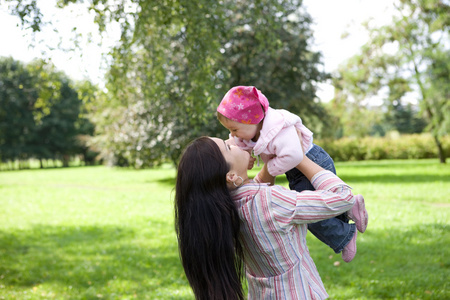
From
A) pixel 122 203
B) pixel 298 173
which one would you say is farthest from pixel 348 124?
pixel 298 173

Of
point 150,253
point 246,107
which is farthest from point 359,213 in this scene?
point 150,253

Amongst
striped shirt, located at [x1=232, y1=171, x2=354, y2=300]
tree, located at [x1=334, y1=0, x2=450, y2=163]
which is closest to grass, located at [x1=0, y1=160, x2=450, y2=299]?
striped shirt, located at [x1=232, y1=171, x2=354, y2=300]

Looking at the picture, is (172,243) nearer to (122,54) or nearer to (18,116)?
(122,54)

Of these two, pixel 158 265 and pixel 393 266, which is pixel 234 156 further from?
pixel 158 265

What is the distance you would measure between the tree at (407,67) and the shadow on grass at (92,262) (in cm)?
1358

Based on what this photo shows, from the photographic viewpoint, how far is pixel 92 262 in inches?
268

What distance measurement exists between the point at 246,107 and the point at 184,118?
698 centimetres

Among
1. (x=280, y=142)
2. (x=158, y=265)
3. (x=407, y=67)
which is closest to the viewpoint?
(x=280, y=142)

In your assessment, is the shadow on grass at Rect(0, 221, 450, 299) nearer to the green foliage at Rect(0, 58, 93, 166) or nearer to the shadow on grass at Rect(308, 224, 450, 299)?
the shadow on grass at Rect(308, 224, 450, 299)

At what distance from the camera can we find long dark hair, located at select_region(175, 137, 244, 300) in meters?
1.77

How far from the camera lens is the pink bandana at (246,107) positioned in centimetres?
214

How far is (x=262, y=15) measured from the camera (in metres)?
5.96

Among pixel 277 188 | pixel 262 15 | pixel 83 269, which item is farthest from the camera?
pixel 83 269

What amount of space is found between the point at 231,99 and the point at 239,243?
78 cm
